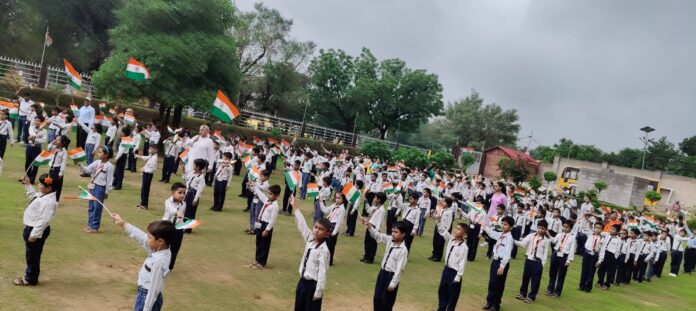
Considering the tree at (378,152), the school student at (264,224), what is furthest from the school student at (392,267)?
the tree at (378,152)

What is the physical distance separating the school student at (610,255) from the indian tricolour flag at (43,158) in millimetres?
12314

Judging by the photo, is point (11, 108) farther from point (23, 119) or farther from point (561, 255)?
point (561, 255)

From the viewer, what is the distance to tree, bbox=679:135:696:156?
63562 millimetres

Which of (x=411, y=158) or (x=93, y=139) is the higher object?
(x=411, y=158)

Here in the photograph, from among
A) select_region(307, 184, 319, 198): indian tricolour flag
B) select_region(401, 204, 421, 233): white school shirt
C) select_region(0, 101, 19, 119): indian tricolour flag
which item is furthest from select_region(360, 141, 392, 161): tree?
select_region(307, 184, 319, 198): indian tricolour flag

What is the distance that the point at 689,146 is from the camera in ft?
210

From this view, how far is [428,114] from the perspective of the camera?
47156mm

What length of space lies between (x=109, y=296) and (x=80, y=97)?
21.3 meters

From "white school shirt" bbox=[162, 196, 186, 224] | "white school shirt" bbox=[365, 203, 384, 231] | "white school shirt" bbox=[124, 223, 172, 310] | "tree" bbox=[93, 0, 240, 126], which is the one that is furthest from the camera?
"tree" bbox=[93, 0, 240, 126]

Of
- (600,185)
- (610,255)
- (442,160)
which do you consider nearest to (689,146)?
(600,185)

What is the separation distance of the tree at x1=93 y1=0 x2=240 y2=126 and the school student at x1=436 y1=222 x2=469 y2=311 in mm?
13578

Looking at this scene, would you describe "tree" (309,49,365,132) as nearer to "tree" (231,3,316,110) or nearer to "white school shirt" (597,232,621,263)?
"tree" (231,3,316,110)

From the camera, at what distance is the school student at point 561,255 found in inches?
409

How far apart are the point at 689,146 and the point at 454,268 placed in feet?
230
